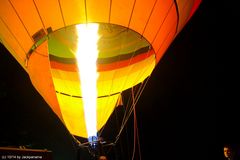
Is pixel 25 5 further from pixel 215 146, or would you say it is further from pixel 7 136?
pixel 215 146

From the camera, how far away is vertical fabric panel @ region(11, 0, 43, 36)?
1.75m

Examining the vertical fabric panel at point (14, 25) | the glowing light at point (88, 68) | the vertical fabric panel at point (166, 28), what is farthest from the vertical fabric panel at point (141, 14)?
the vertical fabric panel at point (14, 25)

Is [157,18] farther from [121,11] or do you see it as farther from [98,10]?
[98,10]

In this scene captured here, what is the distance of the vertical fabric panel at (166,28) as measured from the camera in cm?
202

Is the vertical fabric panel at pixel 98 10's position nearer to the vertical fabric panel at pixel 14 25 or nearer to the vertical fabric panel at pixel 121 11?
the vertical fabric panel at pixel 121 11

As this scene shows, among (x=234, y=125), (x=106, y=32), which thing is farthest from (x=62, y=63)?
(x=234, y=125)

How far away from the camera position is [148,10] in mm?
1871

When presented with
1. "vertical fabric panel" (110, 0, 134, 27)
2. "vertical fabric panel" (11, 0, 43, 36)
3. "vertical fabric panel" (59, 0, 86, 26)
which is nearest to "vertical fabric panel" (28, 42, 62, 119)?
"vertical fabric panel" (11, 0, 43, 36)

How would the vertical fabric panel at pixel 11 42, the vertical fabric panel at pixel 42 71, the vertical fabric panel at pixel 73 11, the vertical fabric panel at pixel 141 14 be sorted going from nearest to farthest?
the vertical fabric panel at pixel 73 11 < the vertical fabric panel at pixel 141 14 < the vertical fabric panel at pixel 11 42 < the vertical fabric panel at pixel 42 71

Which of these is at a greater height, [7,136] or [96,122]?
[7,136]

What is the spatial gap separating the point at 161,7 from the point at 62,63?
110 cm

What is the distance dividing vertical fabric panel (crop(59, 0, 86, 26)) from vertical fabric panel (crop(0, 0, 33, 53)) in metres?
0.32

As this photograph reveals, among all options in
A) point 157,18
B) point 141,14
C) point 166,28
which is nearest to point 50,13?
point 141,14

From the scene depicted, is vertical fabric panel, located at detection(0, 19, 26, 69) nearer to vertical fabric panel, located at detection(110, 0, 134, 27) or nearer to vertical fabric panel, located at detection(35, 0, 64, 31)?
vertical fabric panel, located at detection(35, 0, 64, 31)
